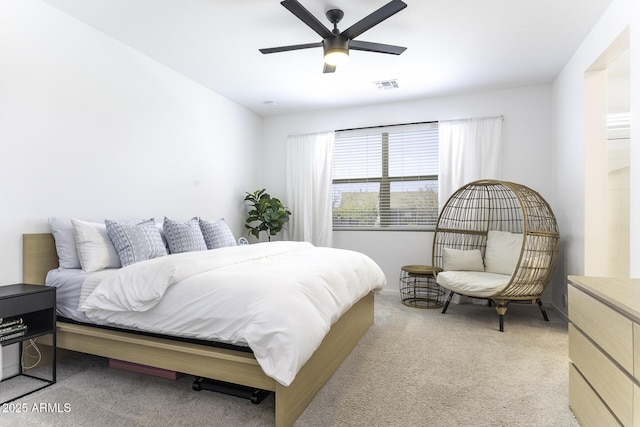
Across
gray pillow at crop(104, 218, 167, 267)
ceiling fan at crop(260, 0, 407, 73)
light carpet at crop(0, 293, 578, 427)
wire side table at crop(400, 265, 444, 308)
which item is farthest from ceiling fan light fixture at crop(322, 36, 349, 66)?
wire side table at crop(400, 265, 444, 308)

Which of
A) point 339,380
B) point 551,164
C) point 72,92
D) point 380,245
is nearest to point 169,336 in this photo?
point 339,380

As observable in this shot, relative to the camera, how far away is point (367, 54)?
11.8ft

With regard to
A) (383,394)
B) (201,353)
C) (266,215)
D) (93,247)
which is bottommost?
(383,394)

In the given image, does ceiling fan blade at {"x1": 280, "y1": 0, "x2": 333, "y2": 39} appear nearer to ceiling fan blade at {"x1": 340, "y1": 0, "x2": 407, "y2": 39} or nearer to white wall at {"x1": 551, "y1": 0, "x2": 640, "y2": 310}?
ceiling fan blade at {"x1": 340, "y1": 0, "x2": 407, "y2": 39}

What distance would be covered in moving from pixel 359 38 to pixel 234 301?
264 centimetres

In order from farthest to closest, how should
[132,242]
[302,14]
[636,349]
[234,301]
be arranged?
1. [132,242]
2. [302,14]
3. [234,301]
4. [636,349]

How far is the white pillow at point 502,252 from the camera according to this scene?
13.4 feet

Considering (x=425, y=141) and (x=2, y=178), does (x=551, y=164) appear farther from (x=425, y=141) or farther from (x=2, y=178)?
(x=2, y=178)

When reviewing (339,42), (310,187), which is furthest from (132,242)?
(310,187)

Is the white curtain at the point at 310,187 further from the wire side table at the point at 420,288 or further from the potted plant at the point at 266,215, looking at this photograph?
the wire side table at the point at 420,288

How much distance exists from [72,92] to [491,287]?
402cm

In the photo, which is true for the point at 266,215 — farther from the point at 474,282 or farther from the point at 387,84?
the point at 474,282

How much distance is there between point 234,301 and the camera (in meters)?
1.96

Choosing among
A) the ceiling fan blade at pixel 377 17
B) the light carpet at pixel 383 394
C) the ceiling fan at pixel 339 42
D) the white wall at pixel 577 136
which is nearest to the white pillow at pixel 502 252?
the white wall at pixel 577 136
